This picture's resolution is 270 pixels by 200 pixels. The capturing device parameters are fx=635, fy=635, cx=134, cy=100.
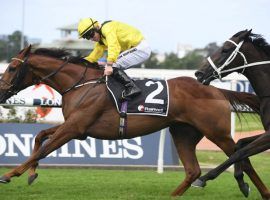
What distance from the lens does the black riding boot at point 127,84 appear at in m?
7.25

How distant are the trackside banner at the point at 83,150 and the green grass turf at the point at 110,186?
331 millimetres

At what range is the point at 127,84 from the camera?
726 cm

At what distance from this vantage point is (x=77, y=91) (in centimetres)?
739

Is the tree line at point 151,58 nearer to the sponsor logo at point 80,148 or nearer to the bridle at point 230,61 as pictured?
the sponsor logo at point 80,148

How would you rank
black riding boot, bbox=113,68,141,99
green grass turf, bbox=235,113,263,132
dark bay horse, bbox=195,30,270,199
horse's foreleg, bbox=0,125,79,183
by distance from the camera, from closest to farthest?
dark bay horse, bbox=195,30,270,199 → horse's foreleg, bbox=0,125,79,183 → black riding boot, bbox=113,68,141,99 → green grass turf, bbox=235,113,263,132

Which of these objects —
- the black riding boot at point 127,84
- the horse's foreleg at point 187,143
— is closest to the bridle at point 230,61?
the black riding boot at point 127,84

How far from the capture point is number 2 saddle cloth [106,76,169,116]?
7.30 meters

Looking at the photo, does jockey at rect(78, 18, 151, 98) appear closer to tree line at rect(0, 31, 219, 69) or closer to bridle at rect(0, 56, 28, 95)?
bridle at rect(0, 56, 28, 95)

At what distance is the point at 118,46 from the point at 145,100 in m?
0.70

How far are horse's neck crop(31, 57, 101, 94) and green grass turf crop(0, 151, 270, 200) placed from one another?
4.01 feet

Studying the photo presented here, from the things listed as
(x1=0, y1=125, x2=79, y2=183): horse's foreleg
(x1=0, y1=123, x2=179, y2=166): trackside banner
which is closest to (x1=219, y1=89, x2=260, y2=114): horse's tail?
(x1=0, y1=125, x2=79, y2=183): horse's foreleg

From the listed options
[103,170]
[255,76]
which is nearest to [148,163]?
[103,170]

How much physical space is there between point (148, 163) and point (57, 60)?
10.4ft

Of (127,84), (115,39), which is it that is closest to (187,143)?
(127,84)
